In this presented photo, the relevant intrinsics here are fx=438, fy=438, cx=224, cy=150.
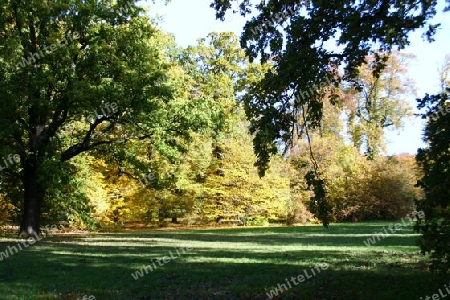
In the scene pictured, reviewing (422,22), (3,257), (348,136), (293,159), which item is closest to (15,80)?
(3,257)

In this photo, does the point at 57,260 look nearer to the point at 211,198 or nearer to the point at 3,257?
the point at 3,257

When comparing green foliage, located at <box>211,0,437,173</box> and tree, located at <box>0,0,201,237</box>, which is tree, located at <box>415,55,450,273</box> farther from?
tree, located at <box>0,0,201,237</box>

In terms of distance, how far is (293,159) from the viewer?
40.7m

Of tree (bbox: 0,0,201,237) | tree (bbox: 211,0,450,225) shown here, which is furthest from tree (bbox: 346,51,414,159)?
tree (bbox: 211,0,450,225)

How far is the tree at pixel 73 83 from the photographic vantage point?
18109 millimetres

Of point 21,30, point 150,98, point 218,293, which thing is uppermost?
point 21,30

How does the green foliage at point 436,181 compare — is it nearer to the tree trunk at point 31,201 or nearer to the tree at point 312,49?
the tree at point 312,49

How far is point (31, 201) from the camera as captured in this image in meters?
20.5

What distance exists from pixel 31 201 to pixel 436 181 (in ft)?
62.2

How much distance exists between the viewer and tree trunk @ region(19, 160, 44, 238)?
20.2 meters

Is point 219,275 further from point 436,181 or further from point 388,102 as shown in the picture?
point 388,102

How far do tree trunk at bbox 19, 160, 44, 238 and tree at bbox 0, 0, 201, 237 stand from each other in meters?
0.05

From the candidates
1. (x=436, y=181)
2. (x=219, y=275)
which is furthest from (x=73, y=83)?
(x=436, y=181)

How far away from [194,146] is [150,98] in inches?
571
